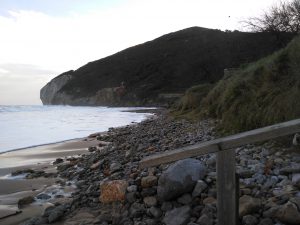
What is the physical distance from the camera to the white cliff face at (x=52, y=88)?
11654 cm

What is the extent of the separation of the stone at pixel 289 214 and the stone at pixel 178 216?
953 mm

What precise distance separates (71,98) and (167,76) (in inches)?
1266

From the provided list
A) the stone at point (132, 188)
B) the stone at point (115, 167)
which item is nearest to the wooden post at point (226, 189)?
the stone at point (132, 188)

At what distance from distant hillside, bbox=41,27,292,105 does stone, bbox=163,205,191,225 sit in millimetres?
53164

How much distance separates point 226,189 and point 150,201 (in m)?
1.46

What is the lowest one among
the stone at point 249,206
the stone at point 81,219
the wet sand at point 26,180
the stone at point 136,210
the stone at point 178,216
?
the wet sand at point 26,180

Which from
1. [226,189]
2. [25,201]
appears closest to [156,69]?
[25,201]

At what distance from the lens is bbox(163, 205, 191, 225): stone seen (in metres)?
4.20

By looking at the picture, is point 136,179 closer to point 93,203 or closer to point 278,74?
point 93,203

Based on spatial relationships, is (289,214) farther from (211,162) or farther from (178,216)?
(211,162)

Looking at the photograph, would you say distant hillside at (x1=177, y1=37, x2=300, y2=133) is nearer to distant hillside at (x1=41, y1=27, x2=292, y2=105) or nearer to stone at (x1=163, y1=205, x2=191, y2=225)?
stone at (x1=163, y1=205, x2=191, y2=225)

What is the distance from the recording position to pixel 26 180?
8.03 m

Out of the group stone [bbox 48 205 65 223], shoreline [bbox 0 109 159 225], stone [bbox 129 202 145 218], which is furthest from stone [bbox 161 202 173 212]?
shoreline [bbox 0 109 159 225]

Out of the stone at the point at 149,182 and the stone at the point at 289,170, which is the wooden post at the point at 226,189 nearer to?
the stone at the point at 289,170
